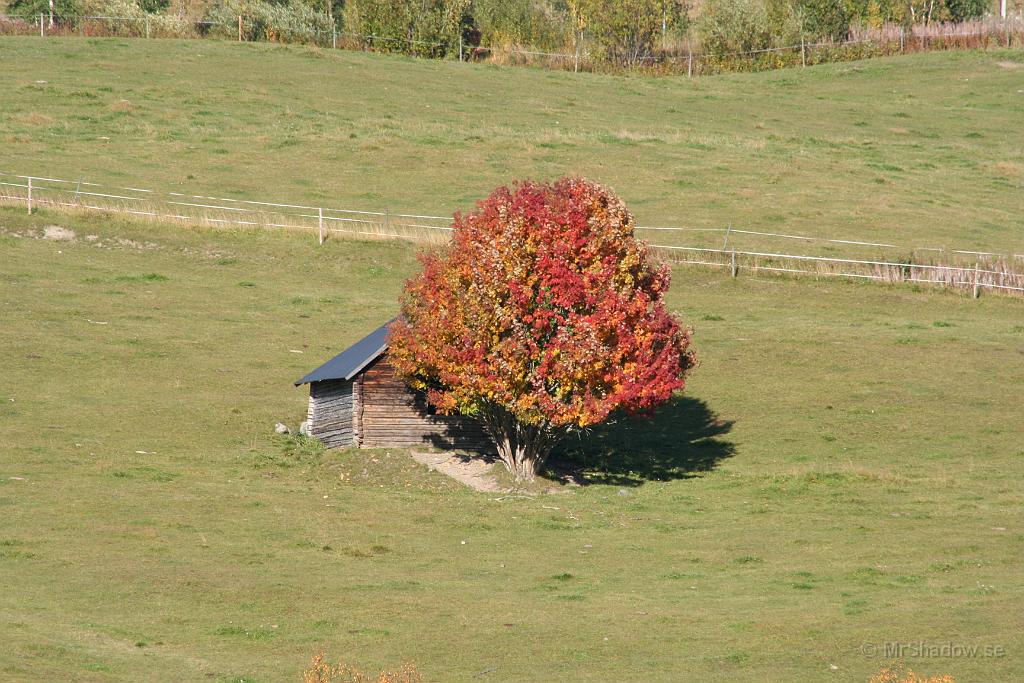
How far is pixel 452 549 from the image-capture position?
1033 inches

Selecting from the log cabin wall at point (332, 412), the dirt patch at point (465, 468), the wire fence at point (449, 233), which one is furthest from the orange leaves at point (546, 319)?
the wire fence at point (449, 233)

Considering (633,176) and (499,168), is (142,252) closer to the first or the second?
(499,168)

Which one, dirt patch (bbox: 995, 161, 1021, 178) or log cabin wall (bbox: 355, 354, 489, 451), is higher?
dirt patch (bbox: 995, 161, 1021, 178)

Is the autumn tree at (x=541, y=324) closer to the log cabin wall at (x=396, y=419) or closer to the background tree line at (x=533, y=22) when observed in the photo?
the log cabin wall at (x=396, y=419)

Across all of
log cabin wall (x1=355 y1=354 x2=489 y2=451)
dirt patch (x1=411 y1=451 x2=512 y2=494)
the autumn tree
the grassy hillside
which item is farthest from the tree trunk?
the grassy hillside

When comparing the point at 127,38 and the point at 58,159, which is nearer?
the point at 58,159

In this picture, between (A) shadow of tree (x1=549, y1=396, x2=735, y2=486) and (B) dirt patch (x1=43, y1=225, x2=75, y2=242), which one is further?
(B) dirt patch (x1=43, y1=225, x2=75, y2=242)

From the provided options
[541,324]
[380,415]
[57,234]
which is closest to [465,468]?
[380,415]

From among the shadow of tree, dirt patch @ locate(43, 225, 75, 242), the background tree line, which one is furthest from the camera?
the background tree line

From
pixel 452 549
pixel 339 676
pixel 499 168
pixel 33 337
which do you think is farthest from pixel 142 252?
pixel 339 676

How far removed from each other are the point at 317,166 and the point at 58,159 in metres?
12.5

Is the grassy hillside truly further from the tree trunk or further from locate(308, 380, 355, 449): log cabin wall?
the tree trunk

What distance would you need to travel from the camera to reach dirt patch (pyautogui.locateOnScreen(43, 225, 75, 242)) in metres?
52.0

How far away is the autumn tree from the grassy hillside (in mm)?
25418
